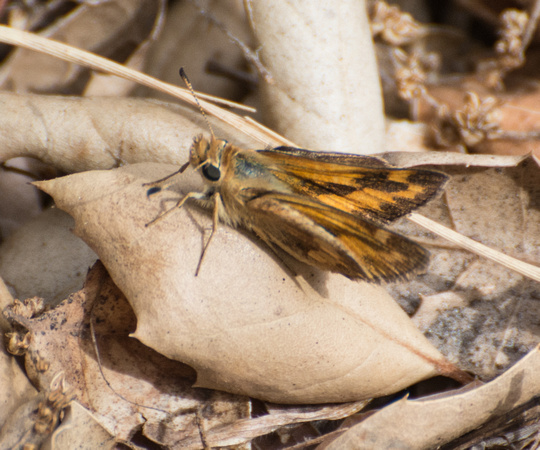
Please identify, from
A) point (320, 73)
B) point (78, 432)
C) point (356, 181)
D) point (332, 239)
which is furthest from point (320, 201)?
point (78, 432)

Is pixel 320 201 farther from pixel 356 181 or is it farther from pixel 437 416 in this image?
pixel 437 416

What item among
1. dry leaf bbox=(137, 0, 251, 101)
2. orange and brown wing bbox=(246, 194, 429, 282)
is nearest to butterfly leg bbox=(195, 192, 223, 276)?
orange and brown wing bbox=(246, 194, 429, 282)

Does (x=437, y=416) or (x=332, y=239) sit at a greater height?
(x=332, y=239)

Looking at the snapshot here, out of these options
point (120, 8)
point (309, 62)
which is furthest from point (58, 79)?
point (309, 62)

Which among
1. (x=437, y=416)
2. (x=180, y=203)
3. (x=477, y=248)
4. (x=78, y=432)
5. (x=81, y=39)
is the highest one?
(x=81, y=39)

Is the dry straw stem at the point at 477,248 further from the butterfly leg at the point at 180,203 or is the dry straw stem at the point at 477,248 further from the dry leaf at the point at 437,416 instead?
the butterfly leg at the point at 180,203

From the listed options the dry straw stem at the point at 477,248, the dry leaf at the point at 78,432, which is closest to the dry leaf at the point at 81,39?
the dry leaf at the point at 78,432
